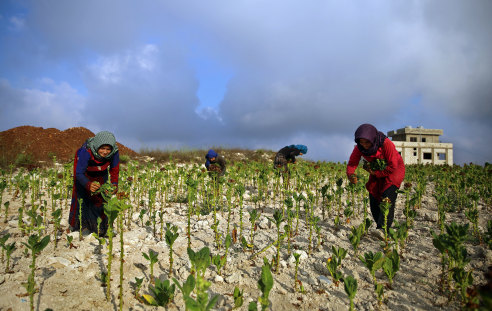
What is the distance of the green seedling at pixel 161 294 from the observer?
98.1 inches

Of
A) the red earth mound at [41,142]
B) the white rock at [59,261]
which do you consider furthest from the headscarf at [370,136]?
the red earth mound at [41,142]

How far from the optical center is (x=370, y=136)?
4.22 m

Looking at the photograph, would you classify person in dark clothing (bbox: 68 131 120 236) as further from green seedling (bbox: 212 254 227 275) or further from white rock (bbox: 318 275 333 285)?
white rock (bbox: 318 275 333 285)

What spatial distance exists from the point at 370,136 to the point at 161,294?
3.61m

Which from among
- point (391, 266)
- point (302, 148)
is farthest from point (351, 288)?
point (302, 148)

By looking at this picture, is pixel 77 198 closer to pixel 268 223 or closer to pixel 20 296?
pixel 20 296

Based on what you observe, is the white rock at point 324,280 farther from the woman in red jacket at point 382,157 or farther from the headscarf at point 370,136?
the headscarf at point 370,136

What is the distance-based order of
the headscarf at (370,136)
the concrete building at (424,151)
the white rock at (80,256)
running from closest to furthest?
the white rock at (80,256), the headscarf at (370,136), the concrete building at (424,151)

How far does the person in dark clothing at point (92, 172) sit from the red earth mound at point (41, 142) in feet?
36.3

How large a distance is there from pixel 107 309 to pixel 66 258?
1.27 meters

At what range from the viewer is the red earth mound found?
14.3 meters

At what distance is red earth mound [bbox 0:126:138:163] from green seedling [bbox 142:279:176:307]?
1375cm

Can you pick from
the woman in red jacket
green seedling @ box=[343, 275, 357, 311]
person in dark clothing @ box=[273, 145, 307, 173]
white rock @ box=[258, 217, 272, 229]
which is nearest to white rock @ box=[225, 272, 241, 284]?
green seedling @ box=[343, 275, 357, 311]

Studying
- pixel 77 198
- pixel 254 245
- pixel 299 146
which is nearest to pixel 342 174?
pixel 299 146
